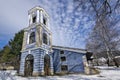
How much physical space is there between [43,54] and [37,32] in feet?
11.3

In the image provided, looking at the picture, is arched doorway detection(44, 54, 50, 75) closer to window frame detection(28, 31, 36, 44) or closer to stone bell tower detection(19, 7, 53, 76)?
stone bell tower detection(19, 7, 53, 76)

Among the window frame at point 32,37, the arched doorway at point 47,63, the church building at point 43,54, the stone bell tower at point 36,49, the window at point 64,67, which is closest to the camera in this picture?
the stone bell tower at point 36,49

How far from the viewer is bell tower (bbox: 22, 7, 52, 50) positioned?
16078mm

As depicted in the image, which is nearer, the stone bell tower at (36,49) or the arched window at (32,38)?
the stone bell tower at (36,49)

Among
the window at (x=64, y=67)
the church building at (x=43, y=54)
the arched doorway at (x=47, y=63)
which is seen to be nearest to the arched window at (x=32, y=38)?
the church building at (x=43, y=54)

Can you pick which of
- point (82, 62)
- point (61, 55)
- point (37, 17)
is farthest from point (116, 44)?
point (37, 17)

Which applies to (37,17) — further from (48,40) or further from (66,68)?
(66,68)

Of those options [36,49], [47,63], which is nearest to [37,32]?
[36,49]

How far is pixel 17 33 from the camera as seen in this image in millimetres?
32875

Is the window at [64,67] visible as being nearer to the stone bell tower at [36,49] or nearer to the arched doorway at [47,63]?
the stone bell tower at [36,49]

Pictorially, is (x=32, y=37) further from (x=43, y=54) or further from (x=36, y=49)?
(x=43, y=54)

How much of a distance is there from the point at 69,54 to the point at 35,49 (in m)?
5.63

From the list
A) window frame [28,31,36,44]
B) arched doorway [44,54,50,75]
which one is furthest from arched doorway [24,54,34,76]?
window frame [28,31,36,44]

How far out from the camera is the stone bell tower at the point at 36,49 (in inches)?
588
